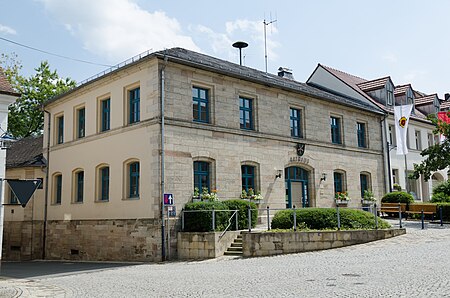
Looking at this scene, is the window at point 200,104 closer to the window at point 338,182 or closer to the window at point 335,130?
the window at point 335,130

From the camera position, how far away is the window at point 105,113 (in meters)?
21.7

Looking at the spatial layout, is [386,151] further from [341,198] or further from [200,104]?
[200,104]

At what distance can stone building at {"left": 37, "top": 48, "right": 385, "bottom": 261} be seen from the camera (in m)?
18.6

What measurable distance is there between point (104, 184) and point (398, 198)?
15206 millimetres

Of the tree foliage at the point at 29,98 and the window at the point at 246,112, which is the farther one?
the tree foliage at the point at 29,98

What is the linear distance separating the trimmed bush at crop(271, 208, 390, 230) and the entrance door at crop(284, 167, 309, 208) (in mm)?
5019

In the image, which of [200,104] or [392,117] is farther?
[392,117]

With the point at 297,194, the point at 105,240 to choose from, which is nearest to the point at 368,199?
the point at 297,194

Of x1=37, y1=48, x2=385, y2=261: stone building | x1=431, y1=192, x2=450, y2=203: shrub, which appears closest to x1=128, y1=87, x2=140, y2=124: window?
x1=37, y1=48, x2=385, y2=261: stone building

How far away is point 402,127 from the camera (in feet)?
91.4

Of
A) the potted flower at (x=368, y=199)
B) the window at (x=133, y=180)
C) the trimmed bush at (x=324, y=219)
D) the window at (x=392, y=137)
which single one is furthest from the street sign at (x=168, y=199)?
the window at (x=392, y=137)

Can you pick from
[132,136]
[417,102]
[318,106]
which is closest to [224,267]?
[132,136]

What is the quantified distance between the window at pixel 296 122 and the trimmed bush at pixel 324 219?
6622mm

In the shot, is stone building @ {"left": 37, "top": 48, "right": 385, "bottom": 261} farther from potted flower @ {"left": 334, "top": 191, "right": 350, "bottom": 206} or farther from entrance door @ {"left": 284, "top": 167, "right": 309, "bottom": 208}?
potted flower @ {"left": 334, "top": 191, "right": 350, "bottom": 206}
